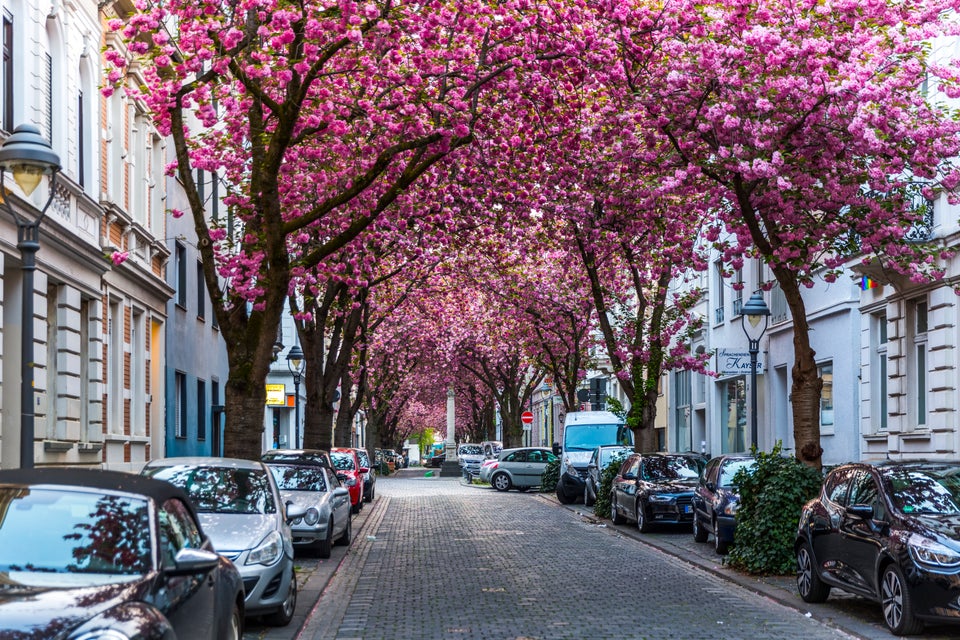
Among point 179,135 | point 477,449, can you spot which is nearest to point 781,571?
point 179,135

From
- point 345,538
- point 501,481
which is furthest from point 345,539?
point 501,481

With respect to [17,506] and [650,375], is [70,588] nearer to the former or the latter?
[17,506]

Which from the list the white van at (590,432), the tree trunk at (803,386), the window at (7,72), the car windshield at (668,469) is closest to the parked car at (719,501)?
the tree trunk at (803,386)

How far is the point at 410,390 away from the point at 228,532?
62.0 metres

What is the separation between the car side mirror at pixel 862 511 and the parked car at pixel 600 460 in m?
17.5

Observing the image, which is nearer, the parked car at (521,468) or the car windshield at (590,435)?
the car windshield at (590,435)

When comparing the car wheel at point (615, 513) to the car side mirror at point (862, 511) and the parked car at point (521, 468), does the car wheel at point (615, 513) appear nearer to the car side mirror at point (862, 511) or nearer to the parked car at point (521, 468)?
the car side mirror at point (862, 511)

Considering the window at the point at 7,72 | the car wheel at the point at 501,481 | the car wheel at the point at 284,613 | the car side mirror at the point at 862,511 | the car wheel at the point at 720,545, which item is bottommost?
the car wheel at the point at 501,481

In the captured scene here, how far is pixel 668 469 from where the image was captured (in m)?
24.2

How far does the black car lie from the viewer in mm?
10539

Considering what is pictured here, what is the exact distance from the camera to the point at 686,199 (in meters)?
20.9

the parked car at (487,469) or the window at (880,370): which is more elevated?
the window at (880,370)

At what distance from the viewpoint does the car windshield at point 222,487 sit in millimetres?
12289

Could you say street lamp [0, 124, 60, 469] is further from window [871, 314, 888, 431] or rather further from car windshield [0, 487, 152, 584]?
window [871, 314, 888, 431]
